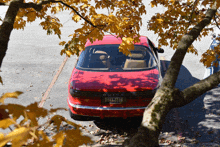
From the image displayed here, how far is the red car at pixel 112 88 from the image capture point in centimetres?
455

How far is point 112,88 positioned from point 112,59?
1.42 metres

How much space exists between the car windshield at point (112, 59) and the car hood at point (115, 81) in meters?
0.24

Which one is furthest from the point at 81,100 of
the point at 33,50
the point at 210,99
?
the point at 33,50

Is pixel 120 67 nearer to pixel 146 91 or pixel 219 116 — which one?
pixel 146 91

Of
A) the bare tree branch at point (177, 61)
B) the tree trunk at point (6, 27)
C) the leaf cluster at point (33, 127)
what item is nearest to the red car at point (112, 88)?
the bare tree branch at point (177, 61)

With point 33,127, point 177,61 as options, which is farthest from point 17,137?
point 177,61

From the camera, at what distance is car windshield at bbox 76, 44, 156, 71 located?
17.9ft

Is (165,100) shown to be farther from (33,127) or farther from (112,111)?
(33,127)

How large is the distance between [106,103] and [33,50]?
25.2ft

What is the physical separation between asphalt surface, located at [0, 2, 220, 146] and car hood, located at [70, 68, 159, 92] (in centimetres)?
114

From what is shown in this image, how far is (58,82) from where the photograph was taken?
7828 mm

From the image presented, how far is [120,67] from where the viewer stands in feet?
17.9

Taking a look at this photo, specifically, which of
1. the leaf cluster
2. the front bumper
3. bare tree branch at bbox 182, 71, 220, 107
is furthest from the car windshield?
the leaf cluster

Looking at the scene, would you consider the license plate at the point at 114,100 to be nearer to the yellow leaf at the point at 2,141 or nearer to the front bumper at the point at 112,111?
the front bumper at the point at 112,111
